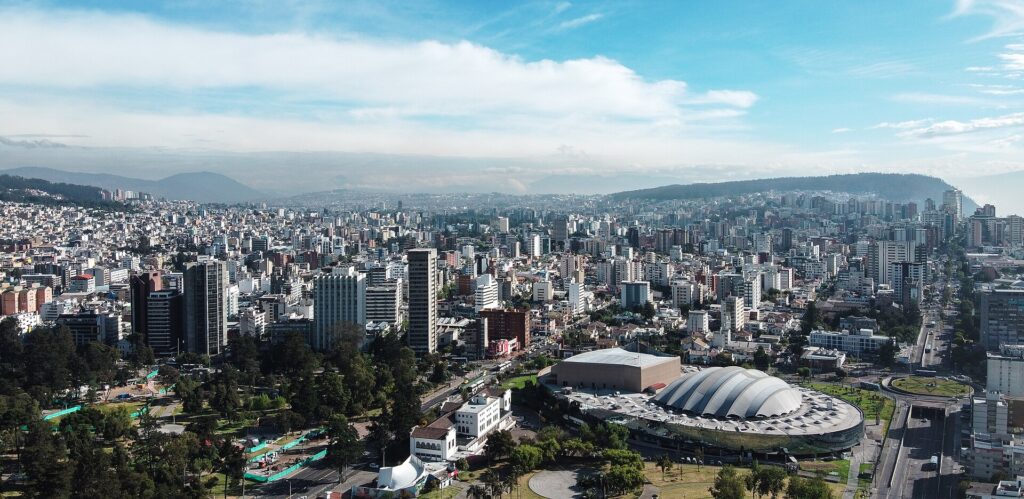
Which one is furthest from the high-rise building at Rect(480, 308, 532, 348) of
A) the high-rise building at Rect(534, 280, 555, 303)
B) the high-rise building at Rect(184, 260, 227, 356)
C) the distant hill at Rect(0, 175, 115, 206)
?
the distant hill at Rect(0, 175, 115, 206)

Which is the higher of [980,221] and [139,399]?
[980,221]

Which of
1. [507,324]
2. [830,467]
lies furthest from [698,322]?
[830,467]

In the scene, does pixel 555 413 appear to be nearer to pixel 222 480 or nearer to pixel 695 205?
pixel 222 480

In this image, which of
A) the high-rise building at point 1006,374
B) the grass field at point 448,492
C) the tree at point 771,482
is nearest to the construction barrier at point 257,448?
the grass field at point 448,492

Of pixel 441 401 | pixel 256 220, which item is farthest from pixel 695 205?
pixel 441 401

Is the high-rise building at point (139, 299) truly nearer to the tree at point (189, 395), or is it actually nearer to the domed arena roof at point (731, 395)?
the tree at point (189, 395)
